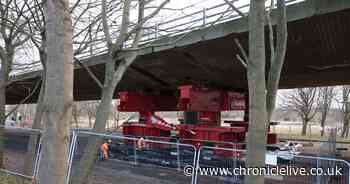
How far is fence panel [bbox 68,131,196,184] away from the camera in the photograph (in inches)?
389

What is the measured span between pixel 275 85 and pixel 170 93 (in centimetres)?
1979

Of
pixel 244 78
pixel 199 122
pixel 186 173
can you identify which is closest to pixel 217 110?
pixel 199 122

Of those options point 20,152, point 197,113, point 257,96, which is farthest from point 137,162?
point 257,96

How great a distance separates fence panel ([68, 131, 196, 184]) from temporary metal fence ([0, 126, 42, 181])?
138cm

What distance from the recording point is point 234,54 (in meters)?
16.6

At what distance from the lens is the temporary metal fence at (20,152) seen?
10.9 m

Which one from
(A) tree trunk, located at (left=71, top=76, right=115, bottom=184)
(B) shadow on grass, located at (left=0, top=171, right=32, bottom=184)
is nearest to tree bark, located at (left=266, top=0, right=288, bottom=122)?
(A) tree trunk, located at (left=71, top=76, right=115, bottom=184)

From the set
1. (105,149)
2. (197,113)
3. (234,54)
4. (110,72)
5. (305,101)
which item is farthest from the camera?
(305,101)

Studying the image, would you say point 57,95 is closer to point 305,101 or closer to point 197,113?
point 197,113

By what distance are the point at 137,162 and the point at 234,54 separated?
23.0 feet

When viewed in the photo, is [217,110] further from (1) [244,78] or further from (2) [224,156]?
(2) [224,156]

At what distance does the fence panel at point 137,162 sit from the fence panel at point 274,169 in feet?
1.23

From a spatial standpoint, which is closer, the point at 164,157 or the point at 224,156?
the point at 224,156

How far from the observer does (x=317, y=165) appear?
8438mm
